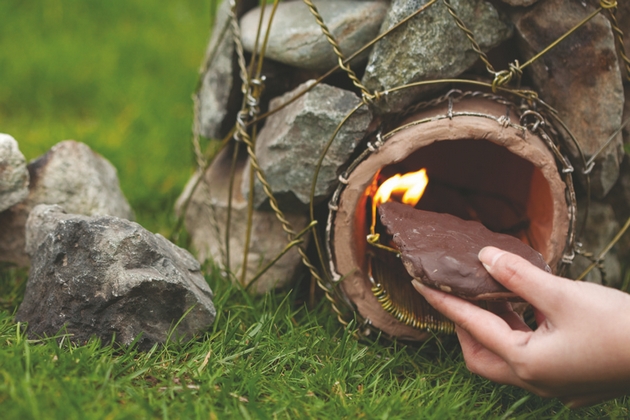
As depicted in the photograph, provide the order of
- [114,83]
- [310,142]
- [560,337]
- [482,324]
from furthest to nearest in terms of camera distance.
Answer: [114,83] < [310,142] < [482,324] < [560,337]

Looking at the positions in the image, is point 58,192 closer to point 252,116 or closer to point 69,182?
point 69,182

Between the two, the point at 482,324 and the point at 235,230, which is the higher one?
the point at 482,324

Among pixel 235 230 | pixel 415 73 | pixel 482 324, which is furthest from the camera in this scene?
pixel 235 230

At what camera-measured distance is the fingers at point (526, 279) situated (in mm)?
1526

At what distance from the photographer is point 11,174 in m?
2.16

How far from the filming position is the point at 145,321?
188 cm

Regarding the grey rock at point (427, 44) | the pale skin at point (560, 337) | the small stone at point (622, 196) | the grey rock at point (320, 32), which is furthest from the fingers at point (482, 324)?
the small stone at point (622, 196)

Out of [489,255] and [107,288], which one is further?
[107,288]

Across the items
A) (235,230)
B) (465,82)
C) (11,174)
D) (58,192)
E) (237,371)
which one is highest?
(465,82)

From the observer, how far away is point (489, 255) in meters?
1.66

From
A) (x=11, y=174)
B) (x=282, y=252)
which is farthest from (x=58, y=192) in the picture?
(x=282, y=252)

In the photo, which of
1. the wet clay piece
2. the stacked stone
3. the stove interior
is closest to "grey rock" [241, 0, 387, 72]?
the stacked stone

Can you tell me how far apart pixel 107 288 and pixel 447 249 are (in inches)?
38.2

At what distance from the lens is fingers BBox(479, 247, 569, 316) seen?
153 centimetres
